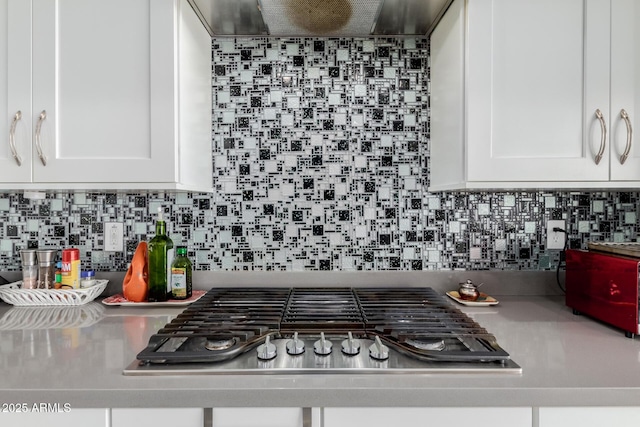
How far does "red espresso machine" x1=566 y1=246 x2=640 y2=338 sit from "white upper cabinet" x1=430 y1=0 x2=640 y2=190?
224 millimetres

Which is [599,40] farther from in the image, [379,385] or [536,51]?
[379,385]

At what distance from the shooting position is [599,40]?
4.10 ft

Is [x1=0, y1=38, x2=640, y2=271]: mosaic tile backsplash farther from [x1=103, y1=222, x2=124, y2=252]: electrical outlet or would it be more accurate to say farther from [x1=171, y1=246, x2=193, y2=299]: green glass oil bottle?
[x1=171, y1=246, x2=193, y2=299]: green glass oil bottle

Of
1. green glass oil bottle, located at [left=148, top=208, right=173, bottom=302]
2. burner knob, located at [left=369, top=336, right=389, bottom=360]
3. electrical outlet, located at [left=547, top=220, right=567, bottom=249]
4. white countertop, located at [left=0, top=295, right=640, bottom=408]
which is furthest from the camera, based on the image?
electrical outlet, located at [left=547, top=220, right=567, bottom=249]

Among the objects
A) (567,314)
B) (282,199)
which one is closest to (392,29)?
(282,199)

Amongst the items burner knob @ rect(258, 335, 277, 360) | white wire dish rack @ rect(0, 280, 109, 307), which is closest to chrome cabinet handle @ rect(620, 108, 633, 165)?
burner knob @ rect(258, 335, 277, 360)

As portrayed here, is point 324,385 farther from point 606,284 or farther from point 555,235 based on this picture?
point 555,235

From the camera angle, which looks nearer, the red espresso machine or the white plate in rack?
the red espresso machine

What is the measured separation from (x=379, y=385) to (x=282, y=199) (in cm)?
95

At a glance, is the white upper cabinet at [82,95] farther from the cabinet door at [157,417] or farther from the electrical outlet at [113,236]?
the cabinet door at [157,417]

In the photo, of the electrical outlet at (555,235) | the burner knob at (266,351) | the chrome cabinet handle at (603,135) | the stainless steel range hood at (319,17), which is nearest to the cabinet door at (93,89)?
the stainless steel range hood at (319,17)

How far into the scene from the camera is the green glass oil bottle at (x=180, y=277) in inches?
58.3

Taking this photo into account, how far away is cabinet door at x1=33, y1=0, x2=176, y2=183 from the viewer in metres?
1.27

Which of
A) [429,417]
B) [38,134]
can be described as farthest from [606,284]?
[38,134]
